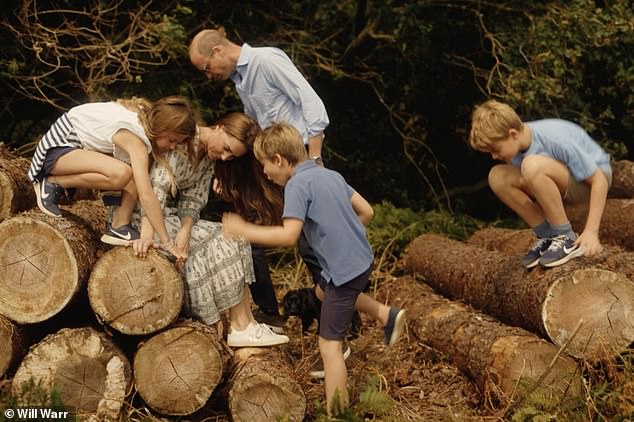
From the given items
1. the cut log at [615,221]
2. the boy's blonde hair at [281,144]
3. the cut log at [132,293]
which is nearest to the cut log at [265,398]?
the cut log at [132,293]

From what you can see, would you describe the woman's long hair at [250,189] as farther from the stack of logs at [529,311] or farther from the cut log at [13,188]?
the stack of logs at [529,311]

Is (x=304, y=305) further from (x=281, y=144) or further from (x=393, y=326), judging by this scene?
(x=281, y=144)

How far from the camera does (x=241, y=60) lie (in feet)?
18.9

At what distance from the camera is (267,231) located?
459 cm

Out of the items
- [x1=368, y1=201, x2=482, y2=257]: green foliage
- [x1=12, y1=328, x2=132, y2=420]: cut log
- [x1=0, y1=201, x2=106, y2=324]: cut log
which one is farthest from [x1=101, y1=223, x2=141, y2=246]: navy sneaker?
[x1=368, y1=201, x2=482, y2=257]: green foliage

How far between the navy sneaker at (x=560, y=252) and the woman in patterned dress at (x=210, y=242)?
5.20 feet

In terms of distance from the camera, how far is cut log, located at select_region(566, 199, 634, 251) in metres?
6.87

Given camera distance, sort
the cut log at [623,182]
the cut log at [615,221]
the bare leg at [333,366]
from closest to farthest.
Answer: the bare leg at [333,366] < the cut log at [615,221] < the cut log at [623,182]

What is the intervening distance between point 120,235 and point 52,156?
2.04ft

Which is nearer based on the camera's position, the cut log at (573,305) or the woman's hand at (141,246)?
the woman's hand at (141,246)

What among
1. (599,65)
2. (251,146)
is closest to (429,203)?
(599,65)

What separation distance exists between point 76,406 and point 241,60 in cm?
239

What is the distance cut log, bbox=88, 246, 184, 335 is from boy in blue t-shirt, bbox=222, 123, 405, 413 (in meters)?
0.44

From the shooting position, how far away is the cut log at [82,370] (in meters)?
4.60
